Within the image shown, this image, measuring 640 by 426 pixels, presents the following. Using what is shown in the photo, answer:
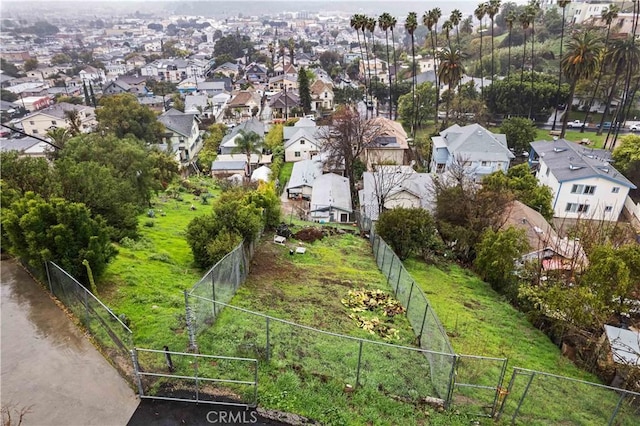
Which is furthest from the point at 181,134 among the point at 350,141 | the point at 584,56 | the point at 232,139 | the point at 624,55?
Result: the point at 624,55

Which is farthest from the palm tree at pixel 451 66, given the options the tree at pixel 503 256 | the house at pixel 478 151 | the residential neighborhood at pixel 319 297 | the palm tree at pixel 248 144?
the tree at pixel 503 256

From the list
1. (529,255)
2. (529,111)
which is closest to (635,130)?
(529,111)

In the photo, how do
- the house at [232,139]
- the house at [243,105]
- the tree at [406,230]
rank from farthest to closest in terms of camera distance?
the house at [243,105] < the house at [232,139] < the tree at [406,230]

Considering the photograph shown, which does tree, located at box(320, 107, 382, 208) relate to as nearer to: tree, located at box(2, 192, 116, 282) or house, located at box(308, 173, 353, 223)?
house, located at box(308, 173, 353, 223)

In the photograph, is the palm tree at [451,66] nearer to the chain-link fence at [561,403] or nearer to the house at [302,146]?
the house at [302,146]

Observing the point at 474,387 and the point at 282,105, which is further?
the point at 282,105

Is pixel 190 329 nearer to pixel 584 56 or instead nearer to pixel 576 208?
pixel 576 208
